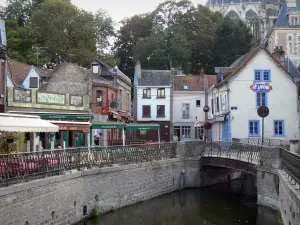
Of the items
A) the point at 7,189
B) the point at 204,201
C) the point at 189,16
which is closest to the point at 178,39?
the point at 189,16

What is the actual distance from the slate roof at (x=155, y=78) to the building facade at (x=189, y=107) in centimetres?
126

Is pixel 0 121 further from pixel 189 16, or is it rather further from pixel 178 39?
pixel 189 16

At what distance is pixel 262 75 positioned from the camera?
39812mm

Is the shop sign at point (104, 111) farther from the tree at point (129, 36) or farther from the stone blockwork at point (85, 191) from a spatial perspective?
the tree at point (129, 36)

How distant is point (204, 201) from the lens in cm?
2678

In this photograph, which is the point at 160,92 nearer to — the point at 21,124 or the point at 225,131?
the point at 225,131

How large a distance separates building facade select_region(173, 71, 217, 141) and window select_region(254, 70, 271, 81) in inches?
479

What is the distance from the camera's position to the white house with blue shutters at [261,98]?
39.5 metres

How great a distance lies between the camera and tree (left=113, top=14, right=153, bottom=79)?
68875 millimetres

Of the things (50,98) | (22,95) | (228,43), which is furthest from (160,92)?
(22,95)

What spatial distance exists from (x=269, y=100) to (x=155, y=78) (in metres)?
16.7

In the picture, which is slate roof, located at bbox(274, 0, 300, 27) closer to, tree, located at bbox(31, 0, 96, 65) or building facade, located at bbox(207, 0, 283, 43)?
tree, located at bbox(31, 0, 96, 65)

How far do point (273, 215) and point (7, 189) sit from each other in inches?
511

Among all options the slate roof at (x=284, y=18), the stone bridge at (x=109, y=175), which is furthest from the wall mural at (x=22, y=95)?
the slate roof at (x=284, y=18)
